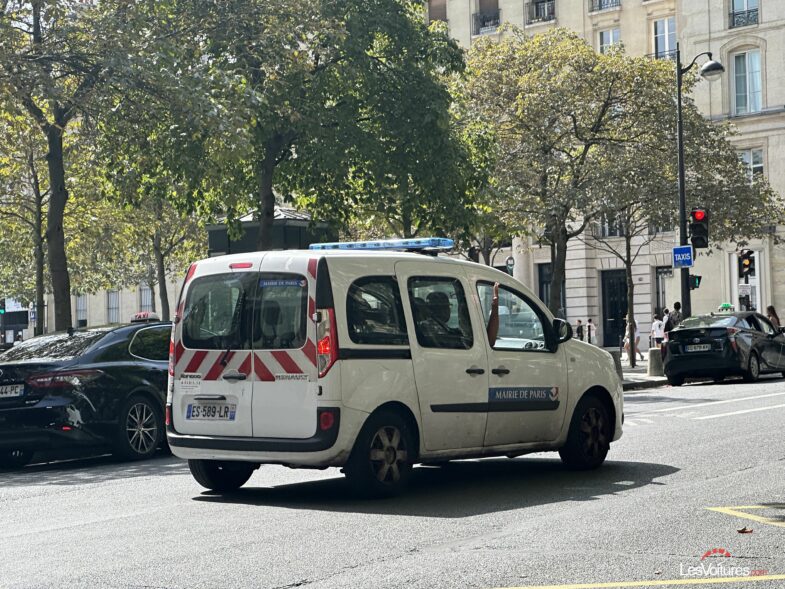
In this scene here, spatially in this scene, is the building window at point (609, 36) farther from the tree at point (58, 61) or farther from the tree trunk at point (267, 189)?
the tree at point (58, 61)

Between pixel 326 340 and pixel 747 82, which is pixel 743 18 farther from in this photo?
pixel 326 340

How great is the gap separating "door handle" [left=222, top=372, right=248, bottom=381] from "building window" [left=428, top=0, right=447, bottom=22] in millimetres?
49049

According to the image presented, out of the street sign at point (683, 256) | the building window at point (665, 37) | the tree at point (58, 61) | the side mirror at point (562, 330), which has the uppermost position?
the building window at point (665, 37)

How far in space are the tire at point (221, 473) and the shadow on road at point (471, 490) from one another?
11 cm

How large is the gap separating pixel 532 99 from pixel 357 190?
273 inches

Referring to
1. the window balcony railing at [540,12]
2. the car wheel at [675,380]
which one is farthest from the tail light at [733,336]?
the window balcony railing at [540,12]

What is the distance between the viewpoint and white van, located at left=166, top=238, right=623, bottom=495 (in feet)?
30.3

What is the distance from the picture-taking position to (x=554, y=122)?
31.9m

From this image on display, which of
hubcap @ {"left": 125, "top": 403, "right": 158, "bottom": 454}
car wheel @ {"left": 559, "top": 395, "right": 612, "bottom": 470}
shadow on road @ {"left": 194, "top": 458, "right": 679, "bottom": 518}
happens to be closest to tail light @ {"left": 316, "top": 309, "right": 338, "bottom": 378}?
shadow on road @ {"left": 194, "top": 458, "right": 679, "bottom": 518}

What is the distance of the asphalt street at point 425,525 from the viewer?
659 cm

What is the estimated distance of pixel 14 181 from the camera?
110 ft

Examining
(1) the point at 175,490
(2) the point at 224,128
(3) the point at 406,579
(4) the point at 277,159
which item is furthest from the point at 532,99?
(3) the point at 406,579

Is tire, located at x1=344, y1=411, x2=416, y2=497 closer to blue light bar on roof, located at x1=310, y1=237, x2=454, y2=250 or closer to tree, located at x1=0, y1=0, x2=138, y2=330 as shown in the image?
blue light bar on roof, located at x1=310, y1=237, x2=454, y2=250

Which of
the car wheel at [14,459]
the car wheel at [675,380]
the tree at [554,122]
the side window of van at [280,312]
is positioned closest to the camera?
the side window of van at [280,312]
